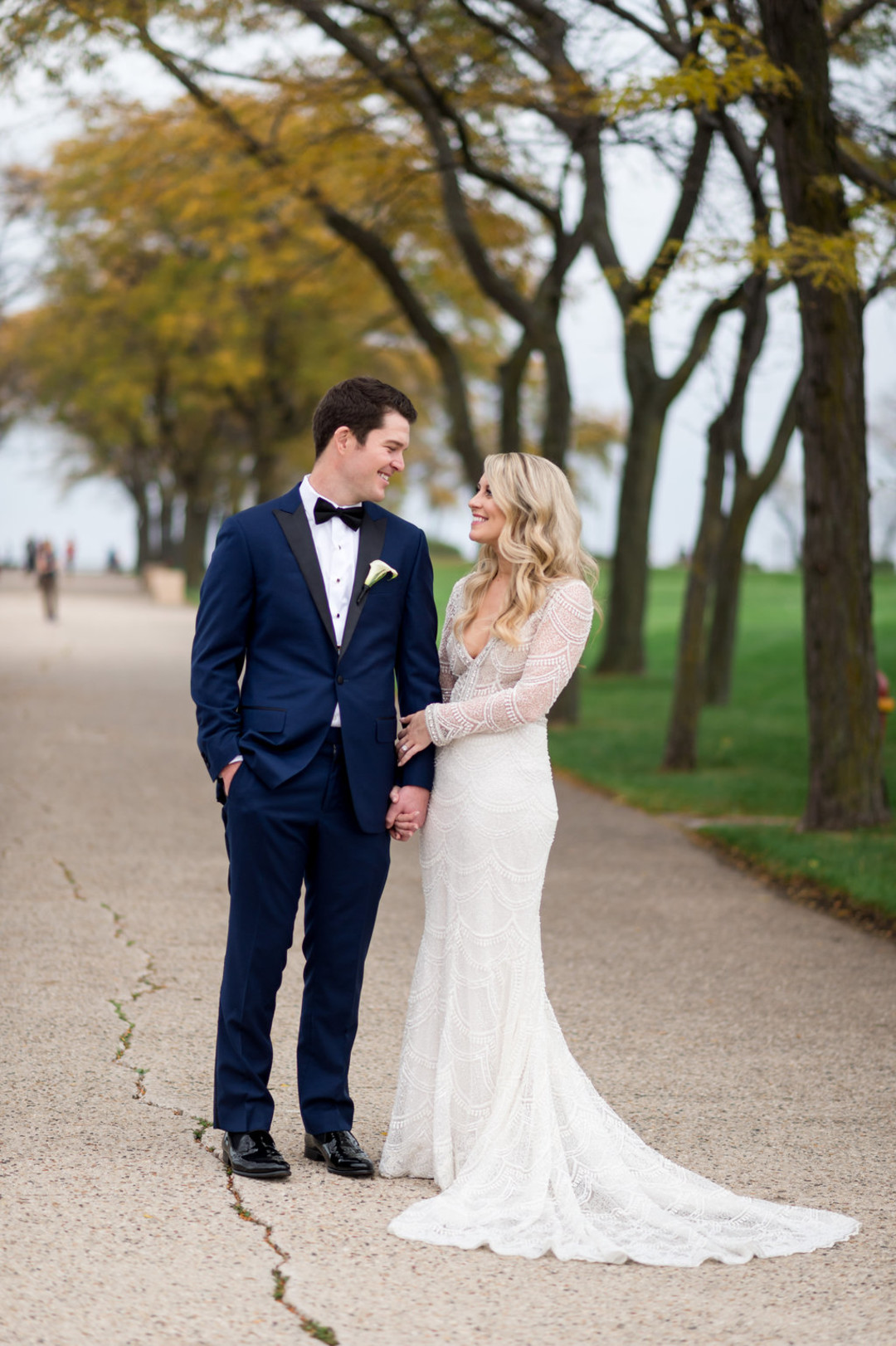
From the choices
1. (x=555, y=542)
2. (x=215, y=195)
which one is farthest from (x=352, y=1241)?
(x=215, y=195)

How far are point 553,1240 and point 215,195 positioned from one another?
16.0m

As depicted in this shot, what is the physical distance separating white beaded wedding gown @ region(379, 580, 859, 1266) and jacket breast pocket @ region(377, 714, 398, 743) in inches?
4.9

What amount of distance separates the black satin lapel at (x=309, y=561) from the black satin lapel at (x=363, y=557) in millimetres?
51

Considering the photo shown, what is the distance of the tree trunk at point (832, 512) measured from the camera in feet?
32.3

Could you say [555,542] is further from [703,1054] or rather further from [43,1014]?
[43,1014]

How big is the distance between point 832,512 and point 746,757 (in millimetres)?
4898

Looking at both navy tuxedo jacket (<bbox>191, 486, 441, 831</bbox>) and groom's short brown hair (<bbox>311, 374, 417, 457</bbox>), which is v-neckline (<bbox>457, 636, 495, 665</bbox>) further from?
groom's short brown hair (<bbox>311, 374, 417, 457</bbox>)

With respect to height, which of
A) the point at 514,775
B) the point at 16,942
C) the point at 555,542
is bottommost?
the point at 16,942

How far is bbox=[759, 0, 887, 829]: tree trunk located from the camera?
32.3 feet

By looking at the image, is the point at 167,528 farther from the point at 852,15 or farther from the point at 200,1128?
the point at 200,1128

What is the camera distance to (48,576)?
31.0 m

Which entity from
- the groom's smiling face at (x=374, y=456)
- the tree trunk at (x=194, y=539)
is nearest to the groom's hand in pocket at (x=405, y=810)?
the groom's smiling face at (x=374, y=456)

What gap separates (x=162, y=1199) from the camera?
4027 mm

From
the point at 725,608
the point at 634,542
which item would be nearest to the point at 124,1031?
the point at 725,608
